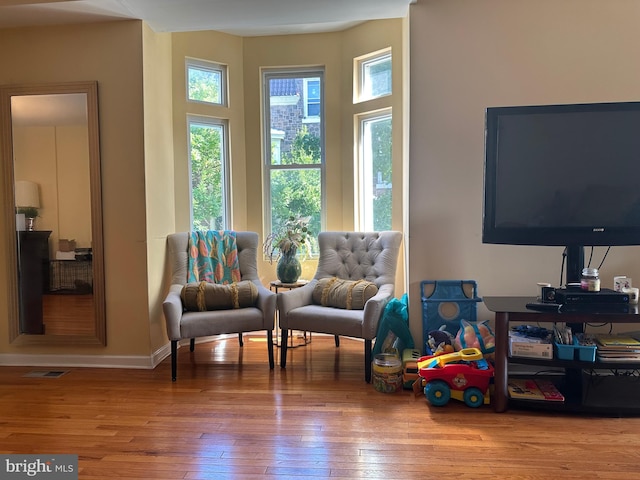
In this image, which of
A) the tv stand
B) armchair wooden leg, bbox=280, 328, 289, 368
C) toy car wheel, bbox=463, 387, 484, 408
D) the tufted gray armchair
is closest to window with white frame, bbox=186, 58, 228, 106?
the tufted gray armchair

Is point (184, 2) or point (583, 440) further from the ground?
Result: point (184, 2)

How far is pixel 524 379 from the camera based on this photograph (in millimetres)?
2779

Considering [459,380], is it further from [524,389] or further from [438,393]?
[524,389]

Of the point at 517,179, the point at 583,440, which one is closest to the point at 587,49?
the point at 517,179

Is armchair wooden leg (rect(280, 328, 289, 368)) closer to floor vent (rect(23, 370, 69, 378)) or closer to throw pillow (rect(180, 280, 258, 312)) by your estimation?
throw pillow (rect(180, 280, 258, 312))

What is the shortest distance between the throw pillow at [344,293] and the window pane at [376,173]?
74cm

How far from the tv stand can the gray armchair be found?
150 centimetres

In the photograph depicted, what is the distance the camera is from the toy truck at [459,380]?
2.58 meters

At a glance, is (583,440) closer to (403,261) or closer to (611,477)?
(611,477)

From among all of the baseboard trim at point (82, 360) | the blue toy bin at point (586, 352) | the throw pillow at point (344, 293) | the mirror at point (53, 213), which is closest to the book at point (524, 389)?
the blue toy bin at point (586, 352)

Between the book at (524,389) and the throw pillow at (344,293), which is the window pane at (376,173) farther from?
the book at (524,389)

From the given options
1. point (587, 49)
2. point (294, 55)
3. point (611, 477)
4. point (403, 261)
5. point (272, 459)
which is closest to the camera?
point (611, 477)

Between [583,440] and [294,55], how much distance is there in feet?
11.7

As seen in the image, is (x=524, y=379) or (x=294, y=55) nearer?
(x=524, y=379)
